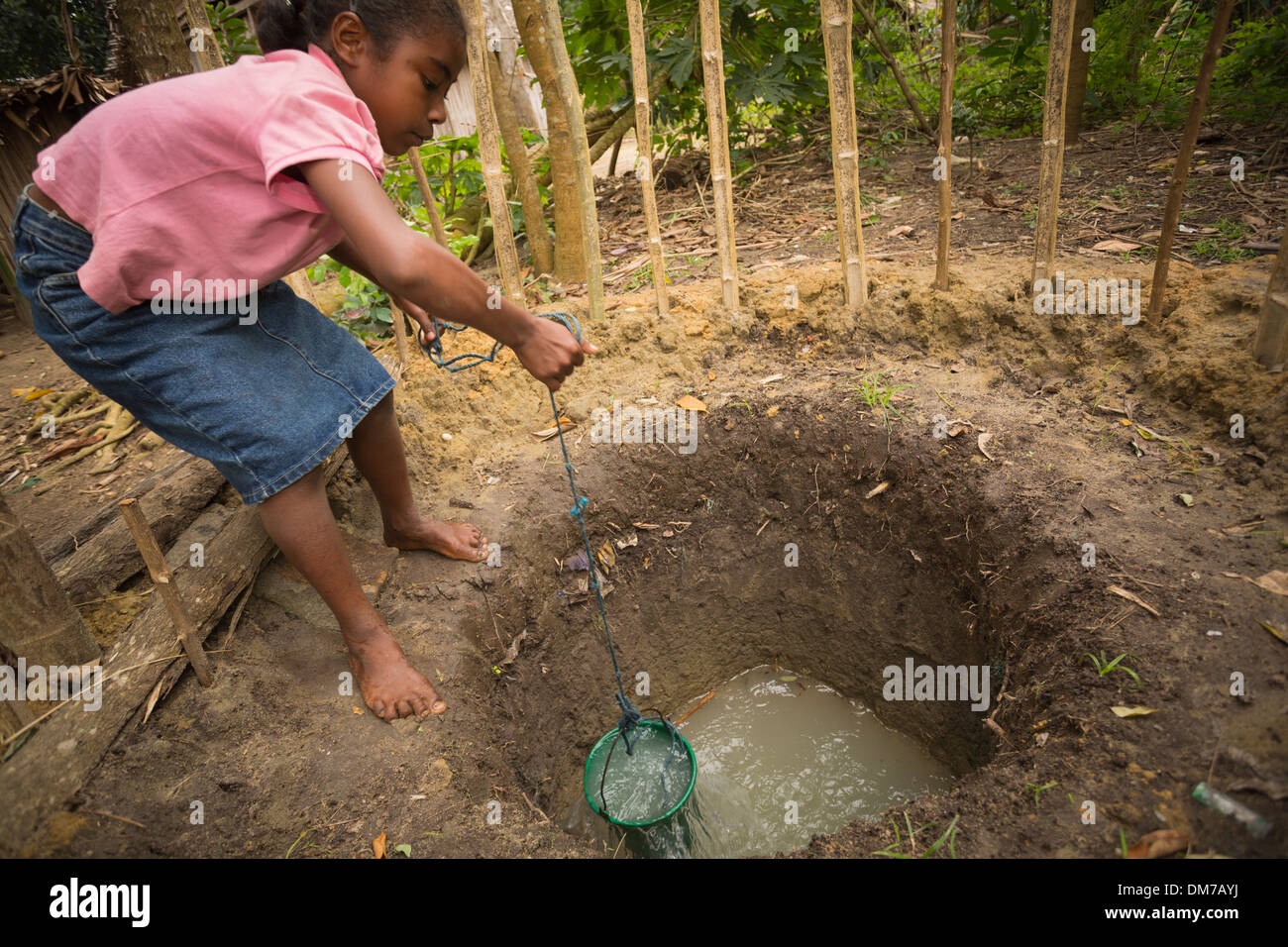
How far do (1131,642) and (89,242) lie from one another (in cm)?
287

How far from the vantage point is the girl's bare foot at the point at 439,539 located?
2605 mm

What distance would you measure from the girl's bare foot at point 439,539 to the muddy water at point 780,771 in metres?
1.24

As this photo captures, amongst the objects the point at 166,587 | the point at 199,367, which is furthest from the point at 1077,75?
the point at 166,587

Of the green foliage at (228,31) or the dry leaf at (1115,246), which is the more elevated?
the green foliage at (228,31)

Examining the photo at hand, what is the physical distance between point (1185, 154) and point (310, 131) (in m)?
2.78

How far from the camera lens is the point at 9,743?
1.73m

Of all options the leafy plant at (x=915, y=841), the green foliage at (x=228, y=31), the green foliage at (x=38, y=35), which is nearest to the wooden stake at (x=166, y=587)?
the leafy plant at (x=915, y=841)

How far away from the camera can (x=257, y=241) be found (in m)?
1.61

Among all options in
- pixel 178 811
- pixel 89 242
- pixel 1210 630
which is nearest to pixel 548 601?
pixel 178 811
